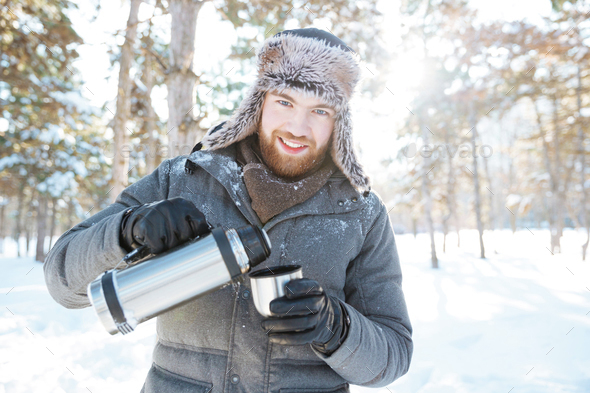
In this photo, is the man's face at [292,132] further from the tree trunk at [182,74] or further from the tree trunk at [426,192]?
the tree trunk at [426,192]

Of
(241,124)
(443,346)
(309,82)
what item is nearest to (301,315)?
(241,124)

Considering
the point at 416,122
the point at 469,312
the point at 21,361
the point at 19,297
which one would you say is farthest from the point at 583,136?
the point at 19,297

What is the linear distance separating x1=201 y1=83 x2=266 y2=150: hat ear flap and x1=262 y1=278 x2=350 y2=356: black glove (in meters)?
0.98

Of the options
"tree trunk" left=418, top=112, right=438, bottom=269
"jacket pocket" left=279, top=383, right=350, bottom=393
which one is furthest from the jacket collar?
"tree trunk" left=418, top=112, right=438, bottom=269

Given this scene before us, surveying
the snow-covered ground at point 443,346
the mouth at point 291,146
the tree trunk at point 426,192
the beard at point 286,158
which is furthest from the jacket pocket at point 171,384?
the tree trunk at point 426,192

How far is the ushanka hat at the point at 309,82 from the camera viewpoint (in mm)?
1800

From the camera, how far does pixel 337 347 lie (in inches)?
51.7

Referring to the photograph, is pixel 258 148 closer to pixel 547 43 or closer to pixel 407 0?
pixel 547 43

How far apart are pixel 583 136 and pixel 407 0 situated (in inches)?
319

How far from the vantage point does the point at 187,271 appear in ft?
3.79

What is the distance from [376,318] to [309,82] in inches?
52.0

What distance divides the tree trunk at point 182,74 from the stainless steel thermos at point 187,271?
343 centimetres

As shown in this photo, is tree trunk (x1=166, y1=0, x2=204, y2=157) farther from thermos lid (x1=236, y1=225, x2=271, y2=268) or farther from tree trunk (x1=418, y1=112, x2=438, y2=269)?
tree trunk (x1=418, y1=112, x2=438, y2=269)

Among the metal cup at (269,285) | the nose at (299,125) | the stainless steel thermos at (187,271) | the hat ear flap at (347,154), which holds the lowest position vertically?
the metal cup at (269,285)
